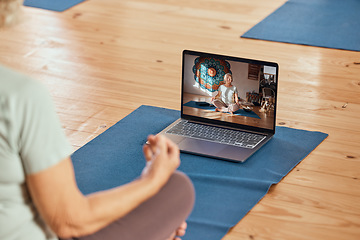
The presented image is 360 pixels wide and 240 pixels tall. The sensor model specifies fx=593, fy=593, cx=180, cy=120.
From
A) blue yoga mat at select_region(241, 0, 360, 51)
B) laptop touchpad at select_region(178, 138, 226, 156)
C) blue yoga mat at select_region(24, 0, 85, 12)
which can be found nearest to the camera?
laptop touchpad at select_region(178, 138, 226, 156)

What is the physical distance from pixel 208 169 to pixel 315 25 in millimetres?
1820

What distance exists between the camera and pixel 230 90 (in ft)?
6.93

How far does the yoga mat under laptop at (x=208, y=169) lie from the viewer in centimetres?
176

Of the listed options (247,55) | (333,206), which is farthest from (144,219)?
(247,55)

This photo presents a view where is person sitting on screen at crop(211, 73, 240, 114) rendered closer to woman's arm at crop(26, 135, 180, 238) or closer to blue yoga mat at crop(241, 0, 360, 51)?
woman's arm at crop(26, 135, 180, 238)

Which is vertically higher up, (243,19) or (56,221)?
(56,221)

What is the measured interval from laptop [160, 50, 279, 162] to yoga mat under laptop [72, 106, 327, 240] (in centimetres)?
5

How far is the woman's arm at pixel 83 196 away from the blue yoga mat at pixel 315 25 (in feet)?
7.28

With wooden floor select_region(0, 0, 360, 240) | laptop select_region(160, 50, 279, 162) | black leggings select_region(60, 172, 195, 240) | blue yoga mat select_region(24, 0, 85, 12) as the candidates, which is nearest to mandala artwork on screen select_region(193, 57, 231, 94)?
laptop select_region(160, 50, 279, 162)

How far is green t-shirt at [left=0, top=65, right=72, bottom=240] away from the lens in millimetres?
921

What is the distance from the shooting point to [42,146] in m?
0.95

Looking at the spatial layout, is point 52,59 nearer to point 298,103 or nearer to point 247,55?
point 247,55

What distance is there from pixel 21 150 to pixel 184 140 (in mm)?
1223

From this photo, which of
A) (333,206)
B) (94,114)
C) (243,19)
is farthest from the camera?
(243,19)
